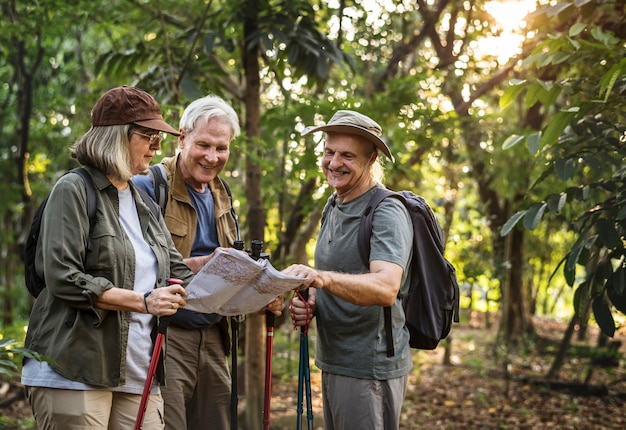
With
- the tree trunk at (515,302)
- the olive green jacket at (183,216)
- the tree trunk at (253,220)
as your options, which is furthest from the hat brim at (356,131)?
the tree trunk at (515,302)

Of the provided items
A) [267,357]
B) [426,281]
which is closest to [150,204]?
[267,357]

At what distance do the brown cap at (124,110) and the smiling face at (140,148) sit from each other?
42 mm

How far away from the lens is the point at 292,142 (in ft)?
17.9

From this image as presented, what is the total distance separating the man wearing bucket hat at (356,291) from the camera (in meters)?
2.58

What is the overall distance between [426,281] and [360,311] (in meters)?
0.30

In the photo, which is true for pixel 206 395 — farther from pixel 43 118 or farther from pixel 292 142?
pixel 43 118

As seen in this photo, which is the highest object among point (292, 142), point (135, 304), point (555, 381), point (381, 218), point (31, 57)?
point (31, 57)

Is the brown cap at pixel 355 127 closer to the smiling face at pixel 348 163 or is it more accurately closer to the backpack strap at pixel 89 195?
the smiling face at pixel 348 163

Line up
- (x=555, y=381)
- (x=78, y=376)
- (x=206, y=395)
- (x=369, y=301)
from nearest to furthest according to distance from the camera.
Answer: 1. (x=78, y=376)
2. (x=369, y=301)
3. (x=206, y=395)
4. (x=555, y=381)

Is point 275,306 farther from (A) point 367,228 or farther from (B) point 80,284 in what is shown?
(B) point 80,284

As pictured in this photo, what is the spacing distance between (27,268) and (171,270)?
585mm

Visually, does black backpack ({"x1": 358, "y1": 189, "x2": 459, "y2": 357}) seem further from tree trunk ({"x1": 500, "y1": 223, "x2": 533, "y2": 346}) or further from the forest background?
tree trunk ({"x1": 500, "y1": 223, "x2": 533, "y2": 346})

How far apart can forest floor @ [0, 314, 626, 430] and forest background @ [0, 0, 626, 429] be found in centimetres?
47

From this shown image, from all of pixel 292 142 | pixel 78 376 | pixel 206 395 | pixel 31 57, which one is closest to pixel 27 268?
pixel 78 376
